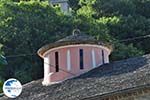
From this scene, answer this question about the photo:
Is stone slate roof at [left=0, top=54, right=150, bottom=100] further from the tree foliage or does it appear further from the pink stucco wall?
the tree foliage

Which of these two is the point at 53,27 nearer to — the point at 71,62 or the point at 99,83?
the point at 71,62

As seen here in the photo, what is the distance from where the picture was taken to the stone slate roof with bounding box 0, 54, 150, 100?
20.8 metres

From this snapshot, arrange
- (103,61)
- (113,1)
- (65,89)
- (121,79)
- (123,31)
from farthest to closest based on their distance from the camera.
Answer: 1. (113,1)
2. (123,31)
3. (103,61)
4. (65,89)
5. (121,79)

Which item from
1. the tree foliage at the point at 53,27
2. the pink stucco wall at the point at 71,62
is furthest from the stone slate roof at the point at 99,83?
the tree foliage at the point at 53,27

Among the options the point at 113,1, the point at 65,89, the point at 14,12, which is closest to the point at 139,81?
the point at 65,89

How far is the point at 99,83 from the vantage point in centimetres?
2242

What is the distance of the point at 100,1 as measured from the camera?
62.9 meters

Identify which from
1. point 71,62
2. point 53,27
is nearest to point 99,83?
point 71,62

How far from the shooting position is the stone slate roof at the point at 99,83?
68.4ft

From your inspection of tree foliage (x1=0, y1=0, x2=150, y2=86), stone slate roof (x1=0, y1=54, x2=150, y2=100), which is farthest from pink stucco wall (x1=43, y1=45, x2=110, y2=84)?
tree foliage (x1=0, y1=0, x2=150, y2=86)

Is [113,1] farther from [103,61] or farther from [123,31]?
[103,61]

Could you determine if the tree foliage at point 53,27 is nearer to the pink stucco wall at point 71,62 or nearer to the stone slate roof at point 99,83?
the pink stucco wall at point 71,62

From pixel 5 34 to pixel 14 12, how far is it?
13.0 feet

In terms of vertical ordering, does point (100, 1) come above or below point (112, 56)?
above
